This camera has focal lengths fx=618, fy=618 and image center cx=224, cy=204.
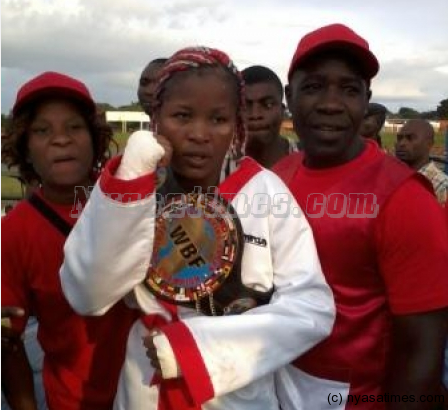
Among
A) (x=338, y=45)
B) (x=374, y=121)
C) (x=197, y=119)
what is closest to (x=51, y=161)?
(x=197, y=119)

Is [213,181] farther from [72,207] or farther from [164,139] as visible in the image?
[72,207]

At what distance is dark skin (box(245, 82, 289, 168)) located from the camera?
4.09m

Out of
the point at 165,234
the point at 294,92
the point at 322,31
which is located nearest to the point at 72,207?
the point at 165,234

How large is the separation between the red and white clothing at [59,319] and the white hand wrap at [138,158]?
0.65 m

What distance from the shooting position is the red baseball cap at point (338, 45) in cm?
197

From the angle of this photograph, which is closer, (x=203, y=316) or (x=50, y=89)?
(x=203, y=316)

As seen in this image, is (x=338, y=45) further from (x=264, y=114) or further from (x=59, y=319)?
(x=264, y=114)

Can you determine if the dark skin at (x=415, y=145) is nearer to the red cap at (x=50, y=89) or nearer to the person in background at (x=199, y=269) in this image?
the red cap at (x=50, y=89)

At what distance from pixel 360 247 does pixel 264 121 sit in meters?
2.37

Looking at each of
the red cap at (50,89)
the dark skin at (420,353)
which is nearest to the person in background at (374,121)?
the red cap at (50,89)

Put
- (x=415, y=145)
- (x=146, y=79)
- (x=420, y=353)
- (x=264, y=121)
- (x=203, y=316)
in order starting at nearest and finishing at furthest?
(x=203, y=316)
(x=420, y=353)
(x=264, y=121)
(x=146, y=79)
(x=415, y=145)

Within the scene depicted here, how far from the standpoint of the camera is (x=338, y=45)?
6.50 feet

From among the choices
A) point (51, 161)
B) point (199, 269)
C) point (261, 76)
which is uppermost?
point (261, 76)

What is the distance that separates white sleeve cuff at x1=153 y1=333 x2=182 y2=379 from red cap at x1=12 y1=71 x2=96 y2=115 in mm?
1015
